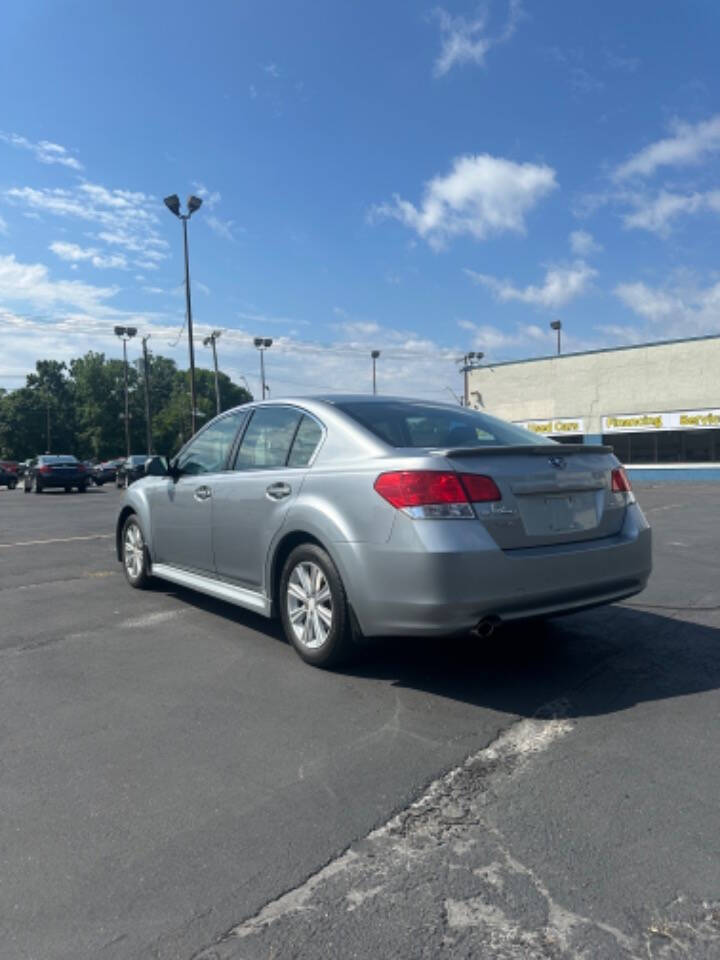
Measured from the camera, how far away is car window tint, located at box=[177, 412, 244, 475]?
5.63m

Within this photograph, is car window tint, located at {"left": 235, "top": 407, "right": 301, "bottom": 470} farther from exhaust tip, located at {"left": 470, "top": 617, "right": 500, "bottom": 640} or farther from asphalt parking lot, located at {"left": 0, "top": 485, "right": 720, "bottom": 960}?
exhaust tip, located at {"left": 470, "top": 617, "right": 500, "bottom": 640}

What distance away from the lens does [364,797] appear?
286 centimetres

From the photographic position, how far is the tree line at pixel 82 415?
95.6 meters

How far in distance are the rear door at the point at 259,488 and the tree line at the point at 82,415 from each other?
301 feet

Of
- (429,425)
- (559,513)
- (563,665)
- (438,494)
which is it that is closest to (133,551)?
(429,425)

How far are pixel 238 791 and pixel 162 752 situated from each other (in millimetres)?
544

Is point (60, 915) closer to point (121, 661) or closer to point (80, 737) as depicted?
point (80, 737)

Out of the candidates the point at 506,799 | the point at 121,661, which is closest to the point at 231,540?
the point at 121,661

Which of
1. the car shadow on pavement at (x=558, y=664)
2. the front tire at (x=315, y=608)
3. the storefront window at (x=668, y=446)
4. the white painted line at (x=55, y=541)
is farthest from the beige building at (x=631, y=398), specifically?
the front tire at (x=315, y=608)

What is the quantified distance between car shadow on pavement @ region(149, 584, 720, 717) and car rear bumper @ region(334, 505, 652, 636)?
0.83 ft

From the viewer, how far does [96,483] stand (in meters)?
42.7

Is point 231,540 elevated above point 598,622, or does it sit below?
above

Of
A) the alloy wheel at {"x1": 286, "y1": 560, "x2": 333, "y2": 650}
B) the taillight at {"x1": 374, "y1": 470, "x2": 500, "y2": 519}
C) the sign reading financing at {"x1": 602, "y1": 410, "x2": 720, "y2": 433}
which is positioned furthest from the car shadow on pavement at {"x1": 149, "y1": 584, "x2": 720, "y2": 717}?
the sign reading financing at {"x1": 602, "y1": 410, "x2": 720, "y2": 433}

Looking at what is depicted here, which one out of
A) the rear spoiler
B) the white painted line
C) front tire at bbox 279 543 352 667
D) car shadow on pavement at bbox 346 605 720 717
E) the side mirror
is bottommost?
car shadow on pavement at bbox 346 605 720 717
